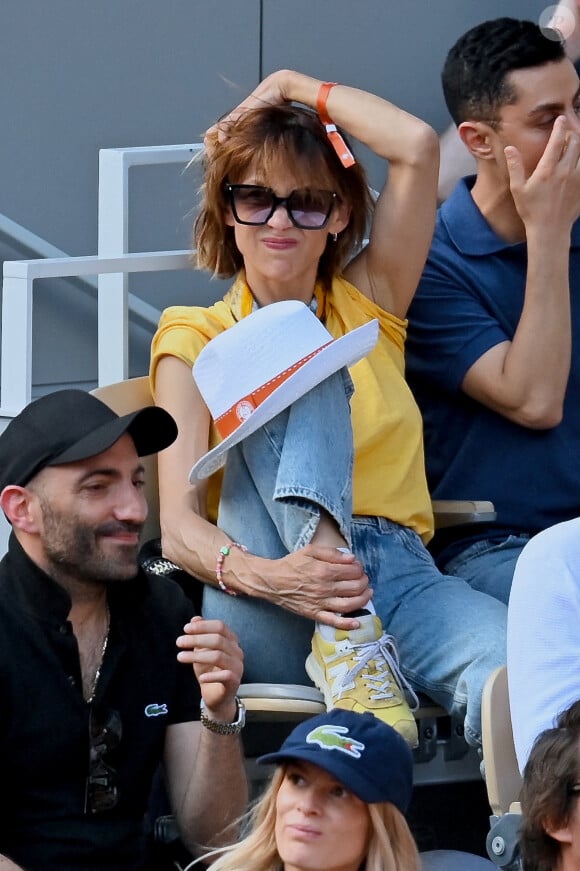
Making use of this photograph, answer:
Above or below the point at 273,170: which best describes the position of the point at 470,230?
below

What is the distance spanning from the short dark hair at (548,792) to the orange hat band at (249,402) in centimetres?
100

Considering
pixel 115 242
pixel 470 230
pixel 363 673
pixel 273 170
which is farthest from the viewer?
pixel 115 242

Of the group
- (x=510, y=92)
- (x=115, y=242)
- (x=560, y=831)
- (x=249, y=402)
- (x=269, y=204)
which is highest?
(x=510, y=92)

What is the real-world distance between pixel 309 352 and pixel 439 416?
2.43ft

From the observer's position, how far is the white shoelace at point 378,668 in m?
2.68

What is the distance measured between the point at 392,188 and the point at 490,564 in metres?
0.86

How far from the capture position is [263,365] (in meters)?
2.85

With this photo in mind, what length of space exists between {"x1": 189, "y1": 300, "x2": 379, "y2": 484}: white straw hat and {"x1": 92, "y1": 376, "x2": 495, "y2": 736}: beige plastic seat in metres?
0.25

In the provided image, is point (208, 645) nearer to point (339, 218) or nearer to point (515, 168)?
point (339, 218)

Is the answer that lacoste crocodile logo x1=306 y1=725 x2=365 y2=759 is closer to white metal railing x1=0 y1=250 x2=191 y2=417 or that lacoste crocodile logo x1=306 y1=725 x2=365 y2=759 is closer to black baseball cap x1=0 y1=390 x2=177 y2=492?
black baseball cap x1=0 y1=390 x2=177 y2=492

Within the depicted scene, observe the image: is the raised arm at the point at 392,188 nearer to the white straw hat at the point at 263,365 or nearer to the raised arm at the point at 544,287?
the raised arm at the point at 544,287

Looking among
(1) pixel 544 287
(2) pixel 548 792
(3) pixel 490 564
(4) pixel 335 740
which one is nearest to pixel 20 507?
(4) pixel 335 740

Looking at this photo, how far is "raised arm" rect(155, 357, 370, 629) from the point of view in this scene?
2758 mm

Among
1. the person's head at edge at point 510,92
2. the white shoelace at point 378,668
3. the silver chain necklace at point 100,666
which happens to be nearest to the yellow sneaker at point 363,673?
the white shoelace at point 378,668
